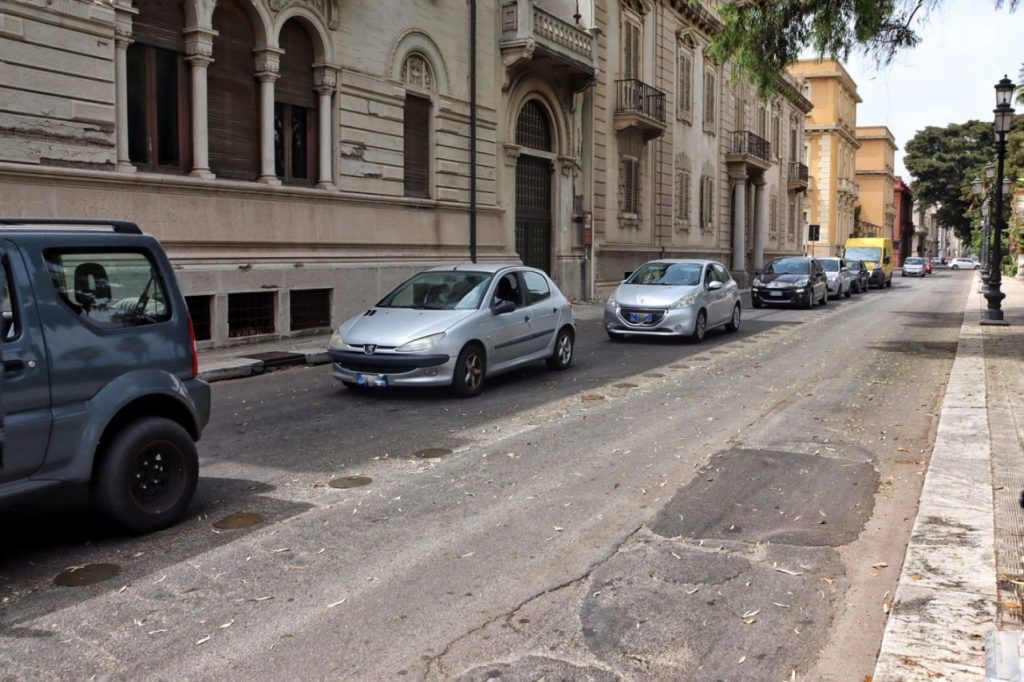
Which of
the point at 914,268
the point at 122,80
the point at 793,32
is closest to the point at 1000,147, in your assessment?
the point at 793,32

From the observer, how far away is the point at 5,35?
11.9m

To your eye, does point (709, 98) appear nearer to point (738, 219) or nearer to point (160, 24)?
point (738, 219)

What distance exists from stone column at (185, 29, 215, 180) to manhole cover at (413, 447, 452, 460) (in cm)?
908

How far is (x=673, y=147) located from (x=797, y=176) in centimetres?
2332

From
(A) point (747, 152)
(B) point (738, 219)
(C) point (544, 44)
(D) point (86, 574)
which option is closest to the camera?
(D) point (86, 574)

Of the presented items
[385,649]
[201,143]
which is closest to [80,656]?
[385,649]

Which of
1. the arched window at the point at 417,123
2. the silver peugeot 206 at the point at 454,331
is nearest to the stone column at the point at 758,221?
the arched window at the point at 417,123

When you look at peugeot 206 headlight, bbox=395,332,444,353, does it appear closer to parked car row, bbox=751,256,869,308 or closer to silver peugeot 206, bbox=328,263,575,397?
silver peugeot 206, bbox=328,263,575,397

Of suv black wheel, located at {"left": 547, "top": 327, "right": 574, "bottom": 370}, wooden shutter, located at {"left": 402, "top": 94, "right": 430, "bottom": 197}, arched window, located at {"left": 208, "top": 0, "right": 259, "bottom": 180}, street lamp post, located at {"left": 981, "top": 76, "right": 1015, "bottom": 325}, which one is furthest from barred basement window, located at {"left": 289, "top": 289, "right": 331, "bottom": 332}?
street lamp post, located at {"left": 981, "top": 76, "right": 1015, "bottom": 325}

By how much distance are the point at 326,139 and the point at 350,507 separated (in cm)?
1267

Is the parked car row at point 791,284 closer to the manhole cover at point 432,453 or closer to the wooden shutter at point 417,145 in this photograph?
the wooden shutter at point 417,145

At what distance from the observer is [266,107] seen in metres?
16.2

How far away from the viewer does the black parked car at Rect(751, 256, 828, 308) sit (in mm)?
27141

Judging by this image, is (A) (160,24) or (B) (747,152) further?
(B) (747,152)
